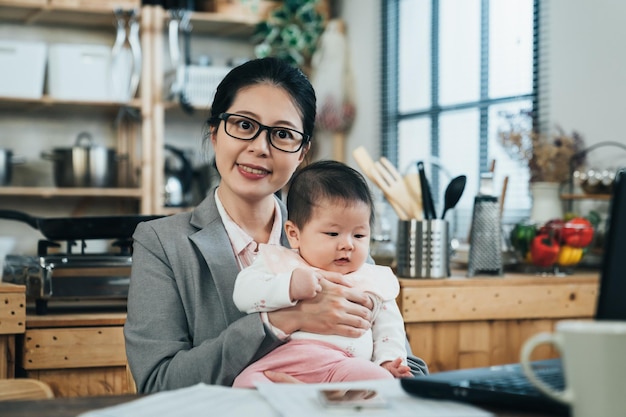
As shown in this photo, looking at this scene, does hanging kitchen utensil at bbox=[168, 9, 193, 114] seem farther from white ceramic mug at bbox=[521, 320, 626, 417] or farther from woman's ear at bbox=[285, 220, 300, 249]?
white ceramic mug at bbox=[521, 320, 626, 417]

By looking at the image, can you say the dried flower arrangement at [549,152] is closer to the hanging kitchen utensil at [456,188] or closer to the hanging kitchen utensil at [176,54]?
the hanging kitchen utensil at [456,188]

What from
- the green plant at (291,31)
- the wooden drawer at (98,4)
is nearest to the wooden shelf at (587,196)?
the green plant at (291,31)

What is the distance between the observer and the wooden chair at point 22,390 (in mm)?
1783

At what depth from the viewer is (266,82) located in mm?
1791

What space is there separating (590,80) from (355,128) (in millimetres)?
2249

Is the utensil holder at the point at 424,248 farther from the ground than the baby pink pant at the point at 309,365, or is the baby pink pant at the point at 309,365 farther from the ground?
the utensil holder at the point at 424,248

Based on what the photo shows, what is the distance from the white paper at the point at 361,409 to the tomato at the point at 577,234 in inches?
80.2

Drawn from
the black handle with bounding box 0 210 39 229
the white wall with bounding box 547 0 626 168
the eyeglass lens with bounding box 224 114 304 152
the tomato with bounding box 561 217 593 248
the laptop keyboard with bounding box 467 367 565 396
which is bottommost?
the laptop keyboard with bounding box 467 367 565 396

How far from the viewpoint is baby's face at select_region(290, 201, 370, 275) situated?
5.31 feet

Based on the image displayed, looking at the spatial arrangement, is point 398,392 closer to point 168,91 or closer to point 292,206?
point 292,206

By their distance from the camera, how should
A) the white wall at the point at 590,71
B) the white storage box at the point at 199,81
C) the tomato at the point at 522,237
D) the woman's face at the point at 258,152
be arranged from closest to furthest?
1. the woman's face at the point at 258,152
2. the tomato at the point at 522,237
3. the white wall at the point at 590,71
4. the white storage box at the point at 199,81

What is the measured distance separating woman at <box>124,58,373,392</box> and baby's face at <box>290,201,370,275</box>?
8 centimetres

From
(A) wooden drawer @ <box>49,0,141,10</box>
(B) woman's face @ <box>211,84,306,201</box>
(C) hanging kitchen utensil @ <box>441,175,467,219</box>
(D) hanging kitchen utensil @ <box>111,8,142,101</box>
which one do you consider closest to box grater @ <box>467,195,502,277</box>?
(C) hanging kitchen utensil @ <box>441,175,467,219</box>

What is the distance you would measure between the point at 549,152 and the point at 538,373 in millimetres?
2466
